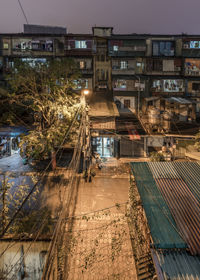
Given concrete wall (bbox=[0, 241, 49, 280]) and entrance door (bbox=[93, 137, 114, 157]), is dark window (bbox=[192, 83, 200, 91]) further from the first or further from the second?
concrete wall (bbox=[0, 241, 49, 280])

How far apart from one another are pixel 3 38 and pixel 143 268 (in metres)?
31.9

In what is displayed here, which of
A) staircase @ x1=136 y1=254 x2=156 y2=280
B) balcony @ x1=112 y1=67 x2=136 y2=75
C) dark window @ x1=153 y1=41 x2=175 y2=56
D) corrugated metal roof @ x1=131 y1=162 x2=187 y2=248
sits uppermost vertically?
dark window @ x1=153 y1=41 x2=175 y2=56

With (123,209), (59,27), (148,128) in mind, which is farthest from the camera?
(59,27)

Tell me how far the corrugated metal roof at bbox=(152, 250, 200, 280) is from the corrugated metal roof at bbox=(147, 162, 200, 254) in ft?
0.76

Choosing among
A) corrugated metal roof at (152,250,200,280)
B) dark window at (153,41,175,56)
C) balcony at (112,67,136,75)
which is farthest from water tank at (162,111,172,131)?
corrugated metal roof at (152,250,200,280)

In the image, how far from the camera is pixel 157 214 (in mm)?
6262

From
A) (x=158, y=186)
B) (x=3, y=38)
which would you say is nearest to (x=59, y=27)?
(x=3, y=38)

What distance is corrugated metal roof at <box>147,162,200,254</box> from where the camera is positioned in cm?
553

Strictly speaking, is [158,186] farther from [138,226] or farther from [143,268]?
[143,268]

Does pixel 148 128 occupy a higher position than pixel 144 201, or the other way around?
pixel 148 128

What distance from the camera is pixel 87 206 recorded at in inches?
484

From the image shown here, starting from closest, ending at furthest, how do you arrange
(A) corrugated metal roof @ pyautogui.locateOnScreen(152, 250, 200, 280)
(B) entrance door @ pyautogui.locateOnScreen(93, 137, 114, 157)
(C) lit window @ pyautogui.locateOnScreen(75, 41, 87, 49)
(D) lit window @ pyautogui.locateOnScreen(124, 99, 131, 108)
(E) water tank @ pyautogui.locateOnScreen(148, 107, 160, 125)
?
(A) corrugated metal roof @ pyautogui.locateOnScreen(152, 250, 200, 280)
(E) water tank @ pyautogui.locateOnScreen(148, 107, 160, 125)
(B) entrance door @ pyautogui.locateOnScreen(93, 137, 114, 157)
(C) lit window @ pyautogui.locateOnScreen(75, 41, 87, 49)
(D) lit window @ pyautogui.locateOnScreen(124, 99, 131, 108)

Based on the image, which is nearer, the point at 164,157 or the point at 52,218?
the point at 52,218

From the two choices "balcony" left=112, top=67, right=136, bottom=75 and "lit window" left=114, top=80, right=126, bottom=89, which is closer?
"balcony" left=112, top=67, right=136, bottom=75
